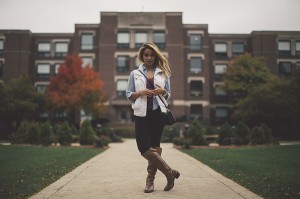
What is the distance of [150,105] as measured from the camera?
4.91m

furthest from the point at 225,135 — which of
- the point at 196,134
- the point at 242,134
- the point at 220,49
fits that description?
the point at 220,49

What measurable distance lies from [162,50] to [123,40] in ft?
15.9

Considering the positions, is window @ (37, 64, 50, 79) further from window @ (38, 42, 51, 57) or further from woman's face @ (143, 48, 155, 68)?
woman's face @ (143, 48, 155, 68)


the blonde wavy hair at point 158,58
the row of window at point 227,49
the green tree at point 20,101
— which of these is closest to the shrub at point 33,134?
the green tree at point 20,101

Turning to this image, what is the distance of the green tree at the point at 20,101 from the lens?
Result: 95.0ft

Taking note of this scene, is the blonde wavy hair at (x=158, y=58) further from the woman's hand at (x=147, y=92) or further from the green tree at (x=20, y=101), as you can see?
the green tree at (x=20, y=101)

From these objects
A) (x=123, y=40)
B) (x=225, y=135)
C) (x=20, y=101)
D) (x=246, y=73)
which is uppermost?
(x=123, y=40)

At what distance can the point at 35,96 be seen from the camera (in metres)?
31.7

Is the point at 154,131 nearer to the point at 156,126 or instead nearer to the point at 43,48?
the point at 156,126

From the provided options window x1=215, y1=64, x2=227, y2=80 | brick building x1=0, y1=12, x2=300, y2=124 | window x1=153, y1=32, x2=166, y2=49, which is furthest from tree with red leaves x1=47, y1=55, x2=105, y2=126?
window x1=215, y1=64, x2=227, y2=80

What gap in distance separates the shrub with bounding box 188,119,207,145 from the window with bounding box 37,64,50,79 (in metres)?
30.8

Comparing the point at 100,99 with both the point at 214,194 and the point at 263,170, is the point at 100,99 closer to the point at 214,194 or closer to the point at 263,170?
the point at 263,170

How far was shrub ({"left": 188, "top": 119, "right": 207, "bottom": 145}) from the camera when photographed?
17219 mm

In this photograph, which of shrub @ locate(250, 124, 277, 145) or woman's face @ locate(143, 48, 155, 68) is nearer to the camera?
woman's face @ locate(143, 48, 155, 68)
